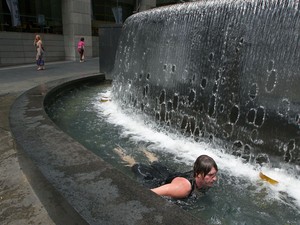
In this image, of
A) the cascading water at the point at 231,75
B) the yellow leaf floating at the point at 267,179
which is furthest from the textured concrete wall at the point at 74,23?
the yellow leaf floating at the point at 267,179

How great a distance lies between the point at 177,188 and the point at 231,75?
217 cm

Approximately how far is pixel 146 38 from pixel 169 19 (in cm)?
95

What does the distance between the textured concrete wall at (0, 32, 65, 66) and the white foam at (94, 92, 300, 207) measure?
1089 centimetres

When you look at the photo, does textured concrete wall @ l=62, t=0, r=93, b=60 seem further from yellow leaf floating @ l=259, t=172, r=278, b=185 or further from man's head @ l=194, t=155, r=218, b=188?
man's head @ l=194, t=155, r=218, b=188

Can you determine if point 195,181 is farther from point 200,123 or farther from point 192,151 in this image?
point 200,123

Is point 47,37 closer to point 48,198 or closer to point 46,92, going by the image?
point 46,92

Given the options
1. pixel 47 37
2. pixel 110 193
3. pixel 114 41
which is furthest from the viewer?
pixel 47 37

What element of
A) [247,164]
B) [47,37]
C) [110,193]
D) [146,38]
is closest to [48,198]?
[110,193]

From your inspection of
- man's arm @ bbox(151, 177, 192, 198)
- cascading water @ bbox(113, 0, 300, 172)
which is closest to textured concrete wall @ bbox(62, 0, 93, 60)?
cascading water @ bbox(113, 0, 300, 172)

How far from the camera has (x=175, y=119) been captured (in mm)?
5398

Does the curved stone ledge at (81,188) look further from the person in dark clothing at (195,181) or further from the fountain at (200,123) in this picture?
the person in dark clothing at (195,181)

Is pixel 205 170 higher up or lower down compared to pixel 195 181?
higher up

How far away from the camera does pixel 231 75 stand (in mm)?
4266

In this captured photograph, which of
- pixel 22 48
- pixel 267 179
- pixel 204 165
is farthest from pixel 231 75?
pixel 22 48
